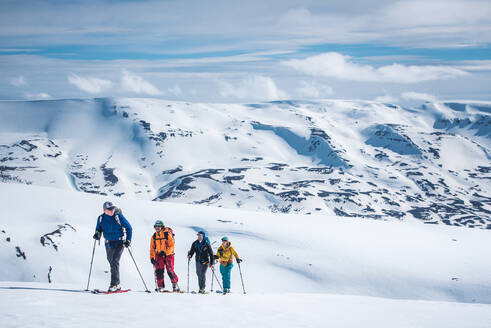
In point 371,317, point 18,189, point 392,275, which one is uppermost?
point 18,189

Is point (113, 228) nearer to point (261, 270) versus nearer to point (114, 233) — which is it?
point (114, 233)

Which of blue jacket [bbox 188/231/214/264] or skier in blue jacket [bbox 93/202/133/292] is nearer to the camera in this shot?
skier in blue jacket [bbox 93/202/133/292]

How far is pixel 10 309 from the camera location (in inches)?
431

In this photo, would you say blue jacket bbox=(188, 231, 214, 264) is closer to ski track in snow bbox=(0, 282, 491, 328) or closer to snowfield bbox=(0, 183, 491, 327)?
snowfield bbox=(0, 183, 491, 327)

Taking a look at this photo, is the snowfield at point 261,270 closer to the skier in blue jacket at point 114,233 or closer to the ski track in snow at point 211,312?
the ski track in snow at point 211,312

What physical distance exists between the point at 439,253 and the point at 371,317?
53.1 m

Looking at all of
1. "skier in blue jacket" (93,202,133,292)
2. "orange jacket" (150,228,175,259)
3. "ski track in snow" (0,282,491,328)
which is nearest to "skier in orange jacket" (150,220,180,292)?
"orange jacket" (150,228,175,259)

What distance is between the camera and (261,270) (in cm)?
5100

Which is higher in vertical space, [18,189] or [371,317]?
[18,189]

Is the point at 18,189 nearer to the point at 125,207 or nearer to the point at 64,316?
the point at 125,207

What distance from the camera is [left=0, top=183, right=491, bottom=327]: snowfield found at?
12398 millimetres

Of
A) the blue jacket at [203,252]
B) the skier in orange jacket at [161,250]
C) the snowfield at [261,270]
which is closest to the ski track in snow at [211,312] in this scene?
the snowfield at [261,270]

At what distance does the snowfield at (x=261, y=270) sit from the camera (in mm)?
12398

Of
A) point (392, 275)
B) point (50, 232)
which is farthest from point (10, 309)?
point (392, 275)
